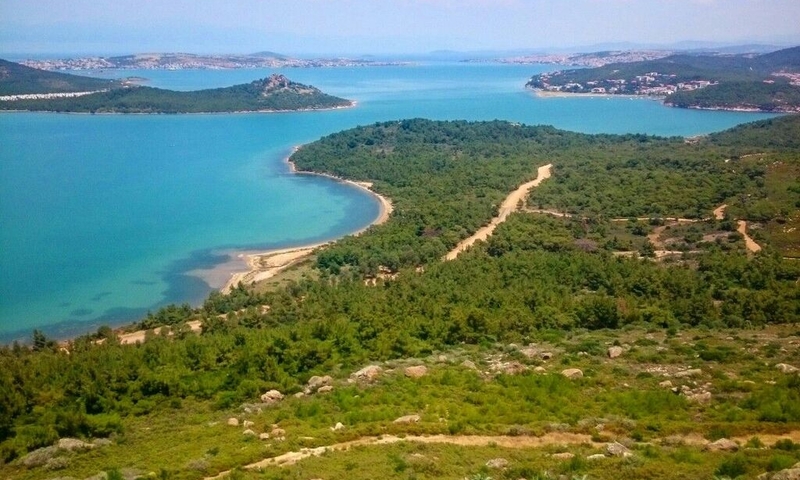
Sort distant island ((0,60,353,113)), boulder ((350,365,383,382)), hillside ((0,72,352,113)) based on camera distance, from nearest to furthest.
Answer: boulder ((350,365,383,382))
hillside ((0,72,352,113))
distant island ((0,60,353,113))

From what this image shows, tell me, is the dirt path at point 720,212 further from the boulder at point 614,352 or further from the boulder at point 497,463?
the boulder at point 497,463

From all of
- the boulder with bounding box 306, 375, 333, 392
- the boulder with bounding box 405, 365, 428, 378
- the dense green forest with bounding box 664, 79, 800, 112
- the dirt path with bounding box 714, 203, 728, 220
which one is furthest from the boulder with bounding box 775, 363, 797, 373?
the dense green forest with bounding box 664, 79, 800, 112

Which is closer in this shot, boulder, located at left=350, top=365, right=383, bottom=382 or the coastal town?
boulder, located at left=350, top=365, right=383, bottom=382

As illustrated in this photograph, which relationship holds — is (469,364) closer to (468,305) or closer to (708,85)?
(468,305)

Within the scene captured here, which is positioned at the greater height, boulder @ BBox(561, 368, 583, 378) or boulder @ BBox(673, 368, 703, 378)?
boulder @ BBox(673, 368, 703, 378)

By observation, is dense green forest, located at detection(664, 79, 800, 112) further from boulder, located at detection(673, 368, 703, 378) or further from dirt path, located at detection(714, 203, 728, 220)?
boulder, located at detection(673, 368, 703, 378)

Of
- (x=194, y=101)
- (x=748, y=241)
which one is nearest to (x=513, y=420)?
(x=748, y=241)

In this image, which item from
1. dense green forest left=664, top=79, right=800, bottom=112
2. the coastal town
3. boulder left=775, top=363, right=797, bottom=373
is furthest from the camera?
the coastal town

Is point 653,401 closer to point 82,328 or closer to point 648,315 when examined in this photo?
point 648,315
